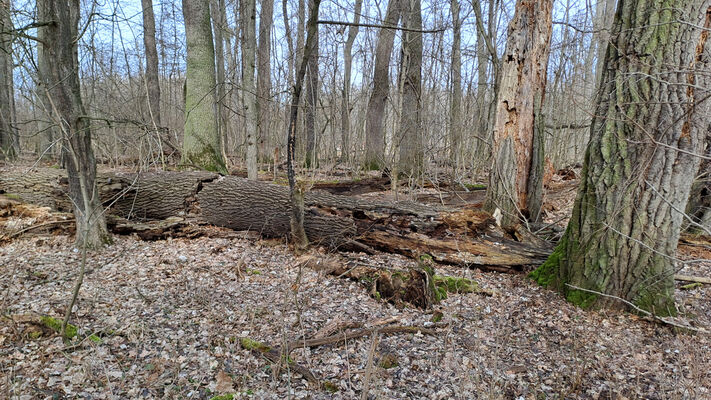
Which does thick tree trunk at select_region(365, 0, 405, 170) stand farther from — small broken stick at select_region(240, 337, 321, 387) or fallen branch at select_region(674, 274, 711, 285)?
small broken stick at select_region(240, 337, 321, 387)

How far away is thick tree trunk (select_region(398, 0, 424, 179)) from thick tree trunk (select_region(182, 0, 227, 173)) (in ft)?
11.6

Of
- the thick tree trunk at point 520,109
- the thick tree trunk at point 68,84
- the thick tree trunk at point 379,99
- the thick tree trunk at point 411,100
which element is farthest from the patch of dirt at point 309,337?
the thick tree trunk at point 379,99

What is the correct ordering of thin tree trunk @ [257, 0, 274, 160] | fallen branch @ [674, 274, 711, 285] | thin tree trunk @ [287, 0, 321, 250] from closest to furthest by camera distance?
thin tree trunk @ [287, 0, 321, 250] < fallen branch @ [674, 274, 711, 285] < thin tree trunk @ [257, 0, 274, 160]

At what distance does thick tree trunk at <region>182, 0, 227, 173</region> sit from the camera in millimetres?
6980

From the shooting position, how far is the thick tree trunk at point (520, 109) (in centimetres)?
455

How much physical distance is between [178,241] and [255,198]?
1.15 meters

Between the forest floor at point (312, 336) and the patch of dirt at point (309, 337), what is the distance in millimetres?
12

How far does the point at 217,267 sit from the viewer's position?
4.23m

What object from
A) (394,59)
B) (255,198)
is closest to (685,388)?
(255,198)

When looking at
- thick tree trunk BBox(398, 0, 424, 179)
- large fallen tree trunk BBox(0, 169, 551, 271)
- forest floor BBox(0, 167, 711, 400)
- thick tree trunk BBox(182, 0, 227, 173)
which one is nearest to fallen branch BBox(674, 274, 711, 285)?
forest floor BBox(0, 167, 711, 400)

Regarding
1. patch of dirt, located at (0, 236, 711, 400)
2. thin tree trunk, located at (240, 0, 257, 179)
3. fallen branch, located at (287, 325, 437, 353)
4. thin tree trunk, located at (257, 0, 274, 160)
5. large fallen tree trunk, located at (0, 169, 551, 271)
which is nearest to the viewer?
patch of dirt, located at (0, 236, 711, 400)

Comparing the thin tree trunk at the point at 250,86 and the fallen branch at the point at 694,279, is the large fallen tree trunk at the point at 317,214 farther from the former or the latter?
the thin tree trunk at the point at 250,86

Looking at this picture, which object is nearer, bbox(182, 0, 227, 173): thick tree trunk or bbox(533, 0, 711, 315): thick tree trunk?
bbox(533, 0, 711, 315): thick tree trunk

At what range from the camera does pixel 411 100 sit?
805 cm
